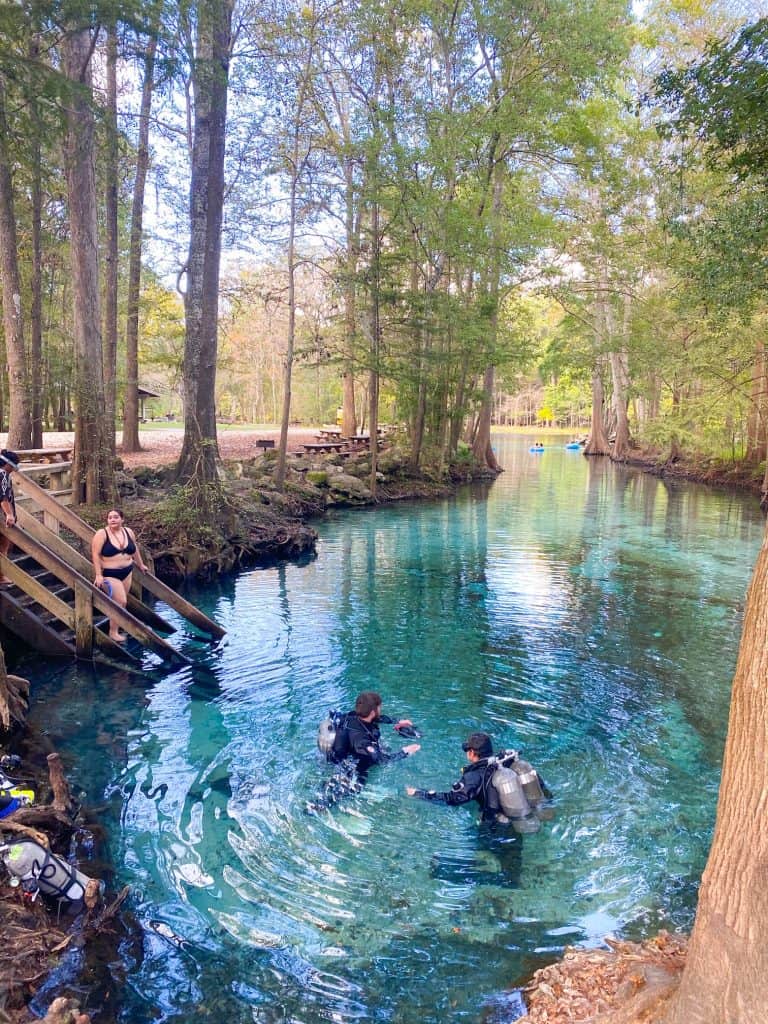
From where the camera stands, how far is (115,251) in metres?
19.5

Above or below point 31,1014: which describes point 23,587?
above

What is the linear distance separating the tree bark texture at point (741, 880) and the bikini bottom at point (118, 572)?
28.8 feet

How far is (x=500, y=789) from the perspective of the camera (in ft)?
17.3

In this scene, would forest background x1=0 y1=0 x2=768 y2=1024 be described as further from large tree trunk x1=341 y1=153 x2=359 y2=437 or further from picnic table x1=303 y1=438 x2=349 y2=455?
picnic table x1=303 y1=438 x2=349 y2=455

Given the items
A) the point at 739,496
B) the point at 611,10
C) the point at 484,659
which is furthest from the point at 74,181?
the point at 739,496

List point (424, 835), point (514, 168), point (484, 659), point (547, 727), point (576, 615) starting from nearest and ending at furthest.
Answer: point (424, 835)
point (547, 727)
point (484, 659)
point (576, 615)
point (514, 168)

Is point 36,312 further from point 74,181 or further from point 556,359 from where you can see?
point 556,359

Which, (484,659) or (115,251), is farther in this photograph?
(115,251)

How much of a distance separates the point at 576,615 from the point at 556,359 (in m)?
31.0

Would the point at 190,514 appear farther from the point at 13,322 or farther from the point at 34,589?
the point at 13,322

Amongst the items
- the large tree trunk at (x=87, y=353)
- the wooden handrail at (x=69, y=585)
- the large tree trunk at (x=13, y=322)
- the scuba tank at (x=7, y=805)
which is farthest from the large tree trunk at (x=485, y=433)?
the scuba tank at (x=7, y=805)

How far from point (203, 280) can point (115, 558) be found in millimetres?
7627

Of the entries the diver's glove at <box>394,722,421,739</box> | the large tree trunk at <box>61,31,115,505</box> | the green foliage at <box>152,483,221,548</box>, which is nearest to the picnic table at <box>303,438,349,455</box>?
the green foliage at <box>152,483,221,548</box>

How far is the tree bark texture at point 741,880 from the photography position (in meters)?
2.51
